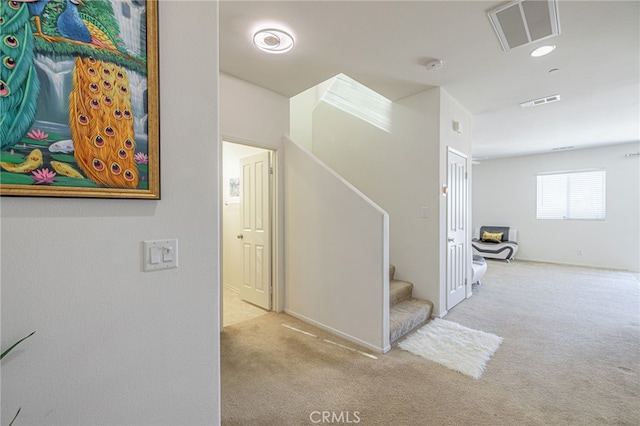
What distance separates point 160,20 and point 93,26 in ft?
0.81

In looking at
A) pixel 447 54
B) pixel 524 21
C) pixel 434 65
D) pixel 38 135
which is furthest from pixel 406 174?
pixel 38 135

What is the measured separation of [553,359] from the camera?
2.29 meters

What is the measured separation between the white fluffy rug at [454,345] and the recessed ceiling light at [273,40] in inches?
111

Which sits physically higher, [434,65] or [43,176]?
[434,65]

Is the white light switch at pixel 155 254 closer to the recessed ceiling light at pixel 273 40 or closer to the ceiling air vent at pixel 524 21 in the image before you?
the recessed ceiling light at pixel 273 40

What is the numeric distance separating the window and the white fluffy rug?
5.30 m

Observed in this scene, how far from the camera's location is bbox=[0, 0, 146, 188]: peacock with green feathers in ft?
2.86

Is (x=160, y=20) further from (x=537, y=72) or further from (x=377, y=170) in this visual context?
(x=537, y=72)

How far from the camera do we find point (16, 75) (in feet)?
2.77

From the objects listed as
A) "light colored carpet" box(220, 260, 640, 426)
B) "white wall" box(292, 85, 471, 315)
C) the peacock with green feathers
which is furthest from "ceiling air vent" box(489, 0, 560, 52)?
"light colored carpet" box(220, 260, 640, 426)

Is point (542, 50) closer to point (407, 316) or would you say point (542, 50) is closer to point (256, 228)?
point (407, 316)

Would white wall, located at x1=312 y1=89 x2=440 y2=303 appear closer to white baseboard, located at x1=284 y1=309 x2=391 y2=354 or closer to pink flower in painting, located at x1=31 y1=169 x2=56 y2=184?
white baseboard, located at x1=284 y1=309 x2=391 y2=354

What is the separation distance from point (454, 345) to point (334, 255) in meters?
1.39

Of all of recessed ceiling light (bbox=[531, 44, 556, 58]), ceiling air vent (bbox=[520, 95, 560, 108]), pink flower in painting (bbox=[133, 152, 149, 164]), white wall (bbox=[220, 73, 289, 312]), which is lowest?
pink flower in painting (bbox=[133, 152, 149, 164])
